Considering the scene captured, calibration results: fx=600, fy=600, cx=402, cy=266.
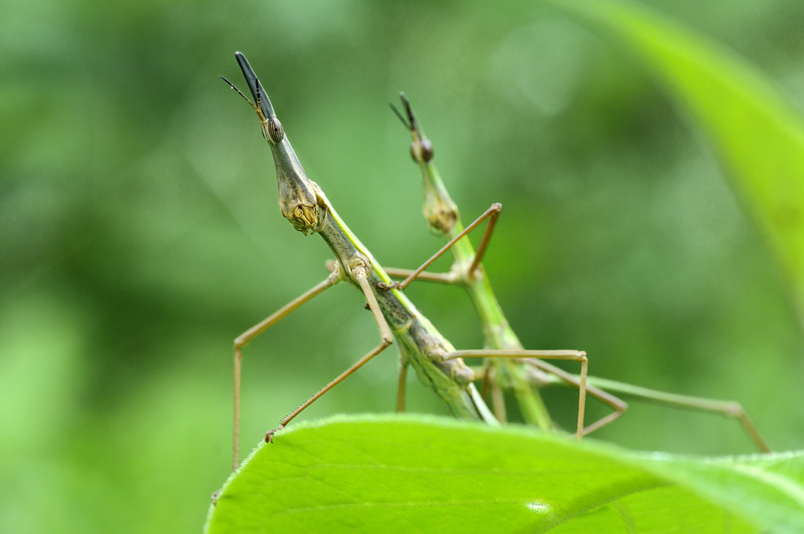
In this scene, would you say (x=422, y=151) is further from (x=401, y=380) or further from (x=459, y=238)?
(x=401, y=380)

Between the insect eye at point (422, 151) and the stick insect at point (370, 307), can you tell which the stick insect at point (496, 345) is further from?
the stick insect at point (370, 307)

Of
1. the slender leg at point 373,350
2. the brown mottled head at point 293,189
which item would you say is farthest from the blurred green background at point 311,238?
the brown mottled head at point 293,189

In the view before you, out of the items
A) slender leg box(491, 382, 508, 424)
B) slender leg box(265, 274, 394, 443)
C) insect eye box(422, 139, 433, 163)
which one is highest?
insect eye box(422, 139, 433, 163)

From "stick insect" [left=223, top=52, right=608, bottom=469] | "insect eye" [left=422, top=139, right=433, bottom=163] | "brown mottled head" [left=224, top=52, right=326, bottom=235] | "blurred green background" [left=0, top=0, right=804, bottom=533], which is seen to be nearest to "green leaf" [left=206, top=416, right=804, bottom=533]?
"stick insect" [left=223, top=52, right=608, bottom=469]

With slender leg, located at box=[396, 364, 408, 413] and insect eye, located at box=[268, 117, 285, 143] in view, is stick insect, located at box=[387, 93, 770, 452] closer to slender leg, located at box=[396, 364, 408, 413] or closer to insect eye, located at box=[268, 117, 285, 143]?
slender leg, located at box=[396, 364, 408, 413]

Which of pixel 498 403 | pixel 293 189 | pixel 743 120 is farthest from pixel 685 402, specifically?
pixel 293 189

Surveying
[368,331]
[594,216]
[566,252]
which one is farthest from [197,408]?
[594,216]
